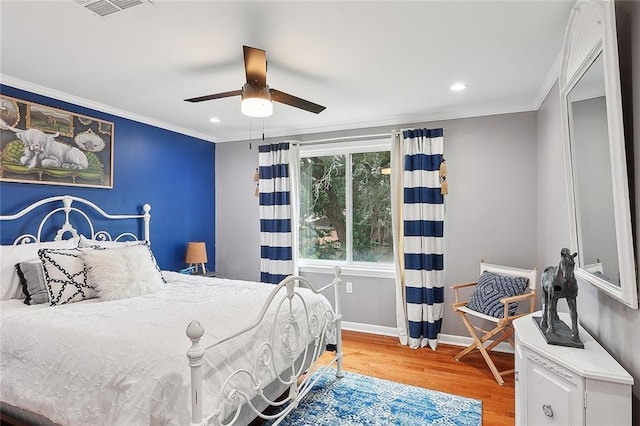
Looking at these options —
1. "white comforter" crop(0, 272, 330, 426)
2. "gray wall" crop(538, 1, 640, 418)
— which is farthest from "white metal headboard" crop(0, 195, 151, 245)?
"gray wall" crop(538, 1, 640, 418)

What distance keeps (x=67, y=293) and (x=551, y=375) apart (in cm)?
286

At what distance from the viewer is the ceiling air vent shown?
1.68m

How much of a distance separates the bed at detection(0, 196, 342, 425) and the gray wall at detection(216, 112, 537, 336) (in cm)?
117

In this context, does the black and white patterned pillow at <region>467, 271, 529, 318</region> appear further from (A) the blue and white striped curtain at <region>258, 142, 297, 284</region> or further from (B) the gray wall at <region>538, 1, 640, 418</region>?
(A) the blue and white striped curtain at <region>258, 142, 297, 284</region>

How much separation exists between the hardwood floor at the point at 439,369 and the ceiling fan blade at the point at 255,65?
2.50m

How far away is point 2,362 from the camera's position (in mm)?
1815

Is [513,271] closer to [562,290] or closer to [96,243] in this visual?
[562,290]

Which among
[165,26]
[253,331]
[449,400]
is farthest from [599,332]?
[165,26]

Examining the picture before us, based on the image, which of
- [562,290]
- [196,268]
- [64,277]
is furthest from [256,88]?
[196,268]

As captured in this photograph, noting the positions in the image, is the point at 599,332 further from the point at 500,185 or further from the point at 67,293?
the point at 67,293

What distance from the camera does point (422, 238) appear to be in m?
3.56

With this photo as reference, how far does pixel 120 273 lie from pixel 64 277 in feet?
1.10

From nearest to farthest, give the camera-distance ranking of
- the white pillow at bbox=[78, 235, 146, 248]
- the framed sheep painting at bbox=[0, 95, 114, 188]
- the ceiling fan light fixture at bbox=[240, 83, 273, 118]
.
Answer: the ceiling fan light fixture at bbox=[240, 83, 273, 118] → the framed sheep painting at bbox=[0, 95, 114, 188] → the white pillow at bbox=[78, 235, 146, 248]

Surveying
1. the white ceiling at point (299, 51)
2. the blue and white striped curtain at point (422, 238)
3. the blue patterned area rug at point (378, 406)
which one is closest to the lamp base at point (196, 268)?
the white ceiling at point (299, 51)
